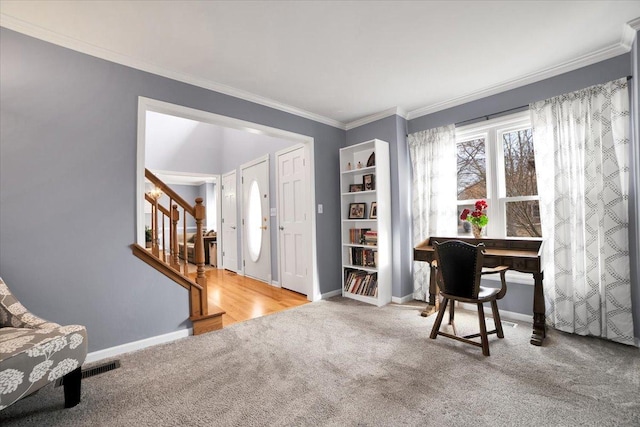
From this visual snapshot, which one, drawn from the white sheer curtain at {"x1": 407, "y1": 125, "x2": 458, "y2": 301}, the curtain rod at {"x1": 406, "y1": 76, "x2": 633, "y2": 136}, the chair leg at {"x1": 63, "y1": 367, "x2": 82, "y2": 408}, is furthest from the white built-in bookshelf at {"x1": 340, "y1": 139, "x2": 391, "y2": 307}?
the chair leg at {"x1": 63, "y1": 367, "x2": 82, "y2": 408}

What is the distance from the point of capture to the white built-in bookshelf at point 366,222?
3.54 metres

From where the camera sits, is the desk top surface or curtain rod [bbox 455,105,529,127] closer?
the desk top surface

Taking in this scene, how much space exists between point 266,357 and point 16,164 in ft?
7.26

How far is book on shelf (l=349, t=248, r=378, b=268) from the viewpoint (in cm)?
365

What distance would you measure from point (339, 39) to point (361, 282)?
2718 mm

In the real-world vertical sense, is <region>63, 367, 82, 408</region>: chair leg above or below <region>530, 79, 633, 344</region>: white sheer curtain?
below

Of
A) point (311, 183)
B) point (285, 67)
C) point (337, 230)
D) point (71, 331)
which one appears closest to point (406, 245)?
point (337, 230)

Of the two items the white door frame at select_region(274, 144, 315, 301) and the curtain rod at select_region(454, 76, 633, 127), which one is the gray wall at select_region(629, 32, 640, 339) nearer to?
the curtain rod at select_region(454, 76, 633, 127)

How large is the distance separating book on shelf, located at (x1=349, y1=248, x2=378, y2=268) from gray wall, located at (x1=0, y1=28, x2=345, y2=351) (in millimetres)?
2101

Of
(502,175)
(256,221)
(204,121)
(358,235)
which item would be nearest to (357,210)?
(358,235)

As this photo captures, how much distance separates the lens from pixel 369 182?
3.72 m

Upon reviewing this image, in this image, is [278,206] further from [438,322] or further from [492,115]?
[492,115]

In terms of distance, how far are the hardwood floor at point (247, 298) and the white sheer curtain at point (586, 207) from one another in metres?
2.70

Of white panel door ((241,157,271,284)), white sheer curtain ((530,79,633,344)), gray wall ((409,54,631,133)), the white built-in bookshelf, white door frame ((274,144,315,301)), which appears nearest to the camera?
white sheer curtain ((530,79,633,344))
